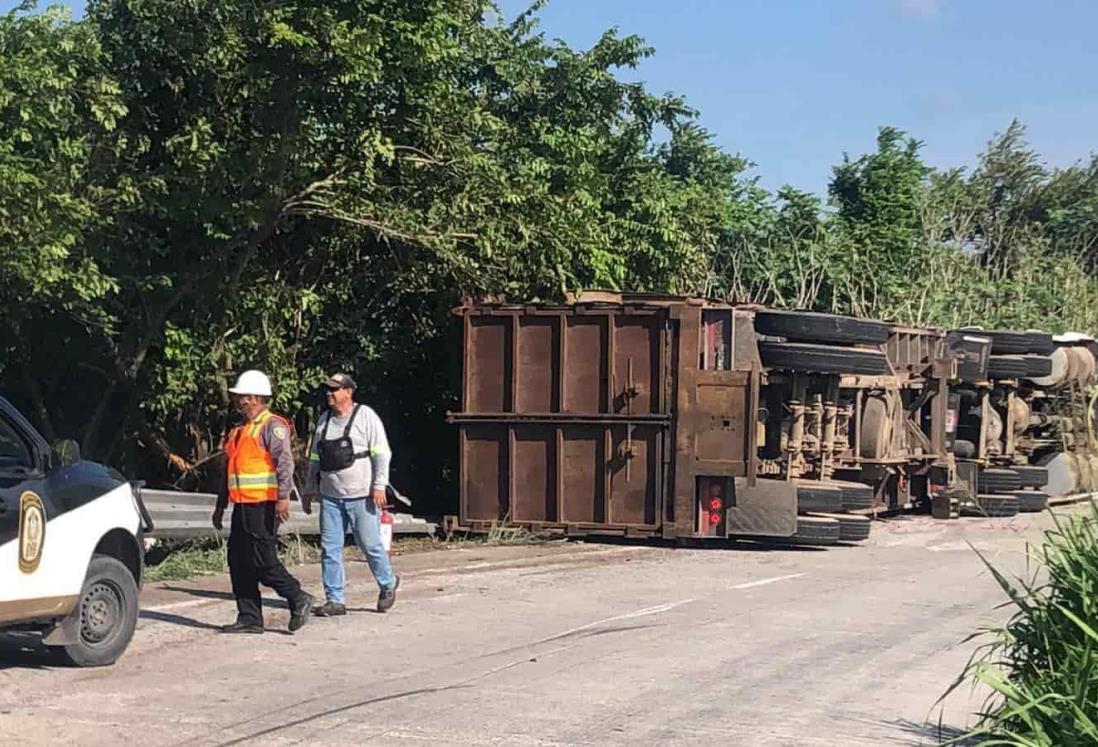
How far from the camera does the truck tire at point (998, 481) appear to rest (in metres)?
21.5

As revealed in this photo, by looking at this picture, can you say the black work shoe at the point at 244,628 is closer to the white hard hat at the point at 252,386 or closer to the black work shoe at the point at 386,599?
the black work shoe at the point at 386,599

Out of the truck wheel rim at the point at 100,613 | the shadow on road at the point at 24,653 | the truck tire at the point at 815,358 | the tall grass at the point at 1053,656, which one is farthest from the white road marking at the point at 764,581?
the tall grass at the point at 1053,656

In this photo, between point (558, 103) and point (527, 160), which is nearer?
point (527, 160)

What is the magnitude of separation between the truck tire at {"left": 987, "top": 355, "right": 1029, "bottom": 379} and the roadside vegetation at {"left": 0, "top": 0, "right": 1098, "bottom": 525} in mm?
4785

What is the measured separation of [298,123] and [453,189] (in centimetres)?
239

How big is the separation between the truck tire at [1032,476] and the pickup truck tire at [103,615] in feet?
52.2

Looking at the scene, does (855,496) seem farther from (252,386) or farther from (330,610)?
(252,386)

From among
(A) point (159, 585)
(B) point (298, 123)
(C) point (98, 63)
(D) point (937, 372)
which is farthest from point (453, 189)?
(D) point (937, 372)

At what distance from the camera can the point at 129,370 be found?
1574 centimetres

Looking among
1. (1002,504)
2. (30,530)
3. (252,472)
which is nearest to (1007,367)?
(1002,504)

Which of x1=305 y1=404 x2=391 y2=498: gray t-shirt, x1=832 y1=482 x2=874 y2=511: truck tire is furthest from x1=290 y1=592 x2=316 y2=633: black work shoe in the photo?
x1=832 y1=482 x2=874 y2=511: truck tire

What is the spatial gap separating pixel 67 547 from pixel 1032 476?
16.9m

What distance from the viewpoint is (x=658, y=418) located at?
1606cm

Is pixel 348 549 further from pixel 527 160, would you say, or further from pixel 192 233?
pixel 527 160
